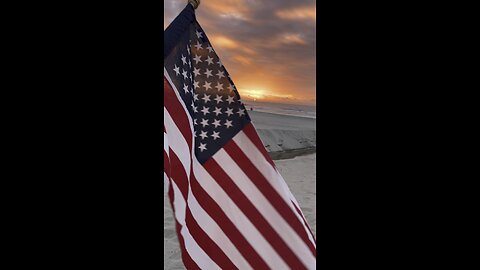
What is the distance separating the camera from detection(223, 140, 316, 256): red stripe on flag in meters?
1.64

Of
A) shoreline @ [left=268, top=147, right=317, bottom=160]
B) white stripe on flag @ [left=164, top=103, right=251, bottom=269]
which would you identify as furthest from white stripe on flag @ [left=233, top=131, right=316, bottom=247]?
shoreline @ [left=268, top=147, right=317, bottom=160]

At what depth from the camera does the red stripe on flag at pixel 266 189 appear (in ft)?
5.38

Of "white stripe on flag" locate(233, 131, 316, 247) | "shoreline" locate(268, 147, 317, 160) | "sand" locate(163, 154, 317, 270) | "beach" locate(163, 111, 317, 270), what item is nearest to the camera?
"white stripe on flag" locate(233, 131, 316, 247)

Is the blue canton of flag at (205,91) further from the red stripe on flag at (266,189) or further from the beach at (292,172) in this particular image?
the beach at (292,172)

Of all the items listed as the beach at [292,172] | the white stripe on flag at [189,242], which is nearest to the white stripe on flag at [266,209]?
the white stripe on flag at [189,242]

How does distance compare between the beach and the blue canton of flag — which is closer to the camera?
the blue canton of flag

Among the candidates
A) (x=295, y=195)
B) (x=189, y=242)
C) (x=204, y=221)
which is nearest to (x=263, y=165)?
(x=204, y=221)

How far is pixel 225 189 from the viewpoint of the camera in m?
1.65

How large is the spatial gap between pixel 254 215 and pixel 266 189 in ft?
0.43

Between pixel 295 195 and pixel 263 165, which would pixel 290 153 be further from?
pixel 263 165

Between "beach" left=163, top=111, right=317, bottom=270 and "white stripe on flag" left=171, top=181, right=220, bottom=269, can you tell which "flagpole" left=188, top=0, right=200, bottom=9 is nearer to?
"white stripe on flag" left=171, top=181, right=220, bottom=269
